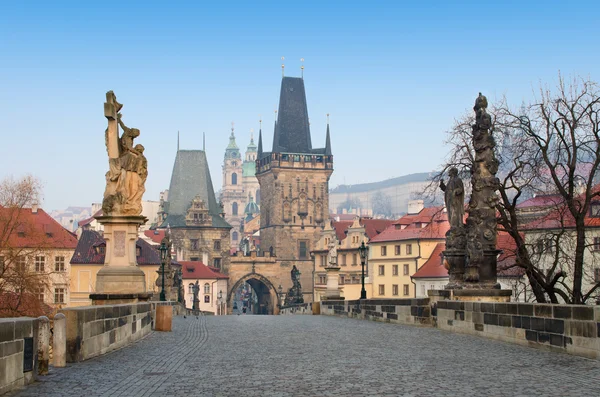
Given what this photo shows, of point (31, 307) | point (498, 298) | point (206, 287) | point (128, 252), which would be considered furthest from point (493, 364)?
point (206, 287)

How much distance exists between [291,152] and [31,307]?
317 ft

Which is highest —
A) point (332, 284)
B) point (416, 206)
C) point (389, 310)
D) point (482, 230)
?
point (416, 206)

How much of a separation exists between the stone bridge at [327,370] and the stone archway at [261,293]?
105 m

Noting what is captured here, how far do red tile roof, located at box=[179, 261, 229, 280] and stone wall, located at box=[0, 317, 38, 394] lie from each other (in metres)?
102

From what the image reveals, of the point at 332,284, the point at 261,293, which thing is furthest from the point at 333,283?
the point at 261,293

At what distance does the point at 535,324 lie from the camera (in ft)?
48.9

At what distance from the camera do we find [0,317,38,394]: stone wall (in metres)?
8.77

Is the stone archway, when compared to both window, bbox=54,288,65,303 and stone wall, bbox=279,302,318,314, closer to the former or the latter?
window, bbox=54,288,65,303

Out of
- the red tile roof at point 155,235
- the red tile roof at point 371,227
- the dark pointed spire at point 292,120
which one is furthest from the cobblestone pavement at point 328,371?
the dark pointed spire at point 292,120

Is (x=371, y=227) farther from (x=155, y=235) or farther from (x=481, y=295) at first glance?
(x=481, y=295)

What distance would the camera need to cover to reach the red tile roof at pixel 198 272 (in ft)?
372

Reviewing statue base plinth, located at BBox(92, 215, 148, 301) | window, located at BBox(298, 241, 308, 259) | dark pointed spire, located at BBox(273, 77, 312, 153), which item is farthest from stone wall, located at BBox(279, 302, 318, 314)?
dark pointed spire, located at BBox(273, 77, 312, 153)

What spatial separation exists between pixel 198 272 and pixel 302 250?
20.2 meters

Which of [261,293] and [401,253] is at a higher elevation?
[401,253]
